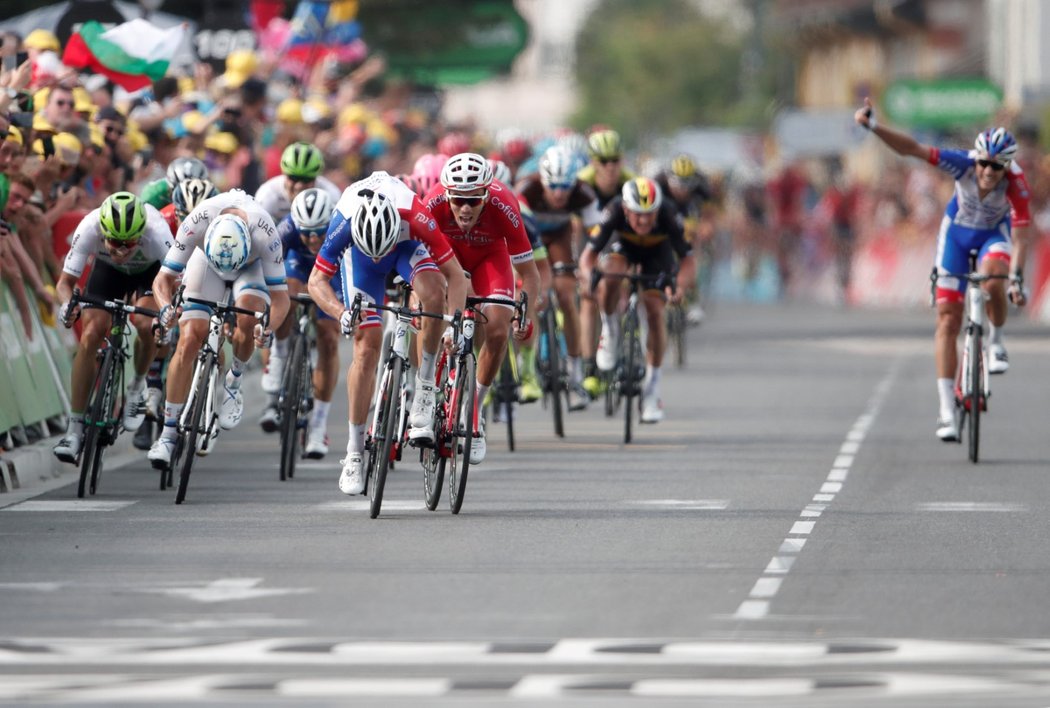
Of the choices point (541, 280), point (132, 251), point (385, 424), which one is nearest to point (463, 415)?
point (385, 424)

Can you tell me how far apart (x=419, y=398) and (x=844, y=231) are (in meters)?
31.9

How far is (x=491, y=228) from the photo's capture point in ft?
47.5

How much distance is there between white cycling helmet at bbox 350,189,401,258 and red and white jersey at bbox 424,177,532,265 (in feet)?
3.99

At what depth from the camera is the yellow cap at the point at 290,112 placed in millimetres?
25234

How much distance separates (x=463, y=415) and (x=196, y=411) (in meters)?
1.55

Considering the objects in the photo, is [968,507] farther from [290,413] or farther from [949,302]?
[290,413]

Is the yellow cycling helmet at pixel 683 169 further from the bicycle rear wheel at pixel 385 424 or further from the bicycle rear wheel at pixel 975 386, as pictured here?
the bicycle rear wheel at pixel 385 424

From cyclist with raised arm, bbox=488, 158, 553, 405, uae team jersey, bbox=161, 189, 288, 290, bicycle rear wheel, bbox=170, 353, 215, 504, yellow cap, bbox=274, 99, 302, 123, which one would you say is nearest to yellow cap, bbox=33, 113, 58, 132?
uae team jersey, bbox=161, 189, 288, 290

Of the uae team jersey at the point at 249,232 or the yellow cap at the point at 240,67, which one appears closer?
the uae team jersey at the point at 249,232

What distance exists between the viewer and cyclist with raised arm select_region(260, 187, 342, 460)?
15.8 m

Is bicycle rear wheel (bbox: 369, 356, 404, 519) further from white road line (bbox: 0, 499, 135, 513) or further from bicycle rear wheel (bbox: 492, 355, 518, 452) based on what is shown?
bicycle rear wheel (bbox: 492, 355, 518, 452)

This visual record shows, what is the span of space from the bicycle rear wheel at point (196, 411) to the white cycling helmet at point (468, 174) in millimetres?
1611

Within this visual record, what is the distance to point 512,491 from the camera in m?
14.8

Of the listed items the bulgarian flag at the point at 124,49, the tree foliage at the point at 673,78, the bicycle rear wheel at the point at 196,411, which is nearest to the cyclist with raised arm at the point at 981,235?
the bicycle rear wheel at the point at 196,411
